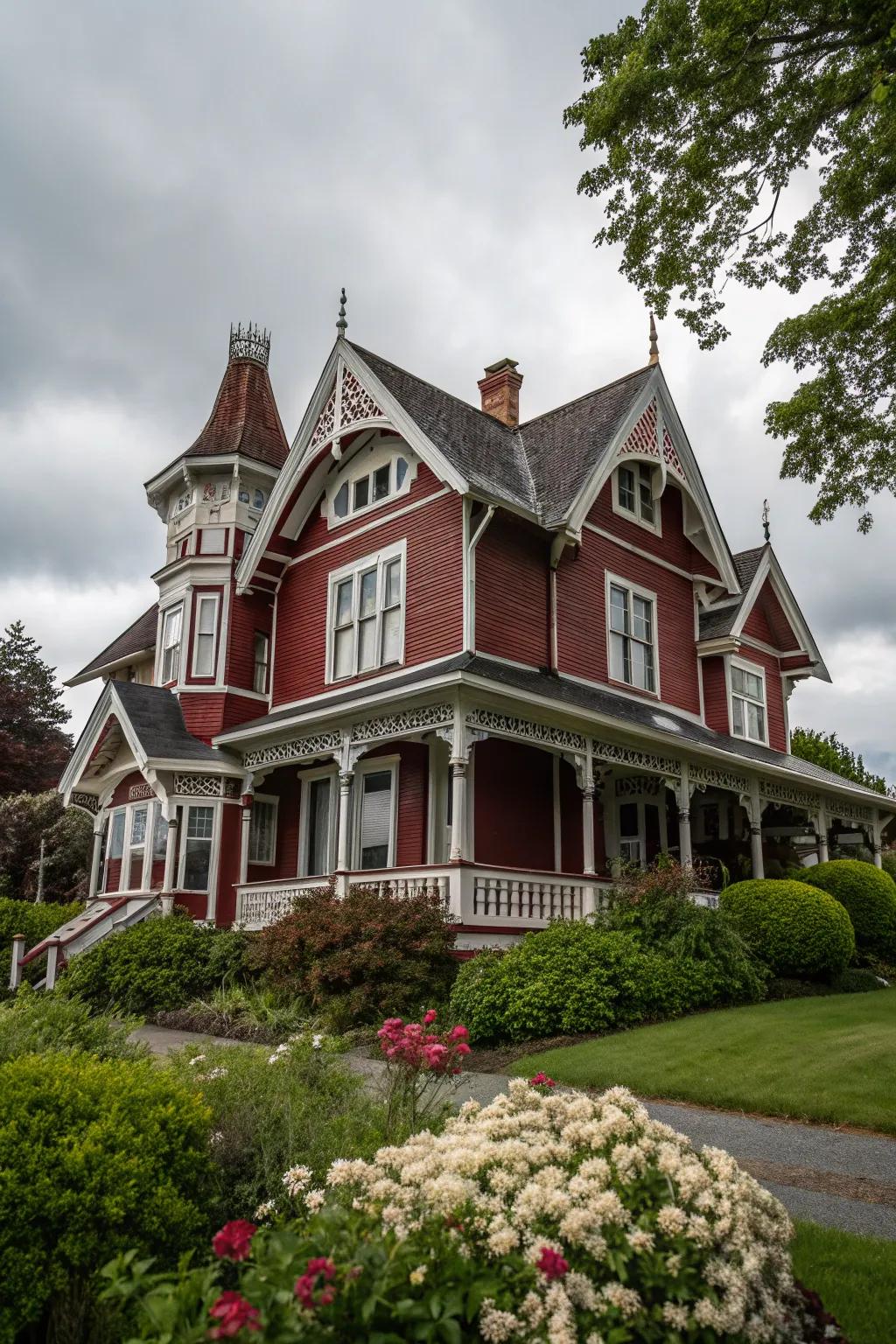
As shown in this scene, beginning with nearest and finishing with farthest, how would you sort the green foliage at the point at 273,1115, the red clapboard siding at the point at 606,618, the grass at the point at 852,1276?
1. the grass at the point at 852,1276
2. the green foliage at the point at 273,1115
3. the red clapboard siding at the point at 606,618

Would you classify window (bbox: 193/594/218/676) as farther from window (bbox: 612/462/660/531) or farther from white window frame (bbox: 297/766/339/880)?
window (bbox: 612/462/660/531)

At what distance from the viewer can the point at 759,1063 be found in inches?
389

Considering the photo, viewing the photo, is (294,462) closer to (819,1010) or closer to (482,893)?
(482,893)

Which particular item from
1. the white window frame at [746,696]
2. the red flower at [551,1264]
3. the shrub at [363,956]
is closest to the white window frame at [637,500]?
the white window frame at [746,696]

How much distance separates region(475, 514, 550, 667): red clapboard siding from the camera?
682 inches

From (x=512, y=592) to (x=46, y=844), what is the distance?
1754 centimetres

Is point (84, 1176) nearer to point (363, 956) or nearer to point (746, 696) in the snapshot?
point (363, 956)

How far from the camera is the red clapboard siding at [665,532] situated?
2052 cm

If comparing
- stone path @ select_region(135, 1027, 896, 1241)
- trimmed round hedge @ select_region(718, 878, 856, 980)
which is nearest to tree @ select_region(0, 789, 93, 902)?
trimmed round hedge @ select_region(718, 878, 856, 980)

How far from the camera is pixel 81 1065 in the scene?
548 cm

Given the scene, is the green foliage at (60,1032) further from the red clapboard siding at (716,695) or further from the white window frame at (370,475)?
the red clapboard siding at (716,695)

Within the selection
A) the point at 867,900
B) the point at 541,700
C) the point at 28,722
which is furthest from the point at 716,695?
the point at 28,722

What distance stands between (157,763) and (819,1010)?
12.3 metres

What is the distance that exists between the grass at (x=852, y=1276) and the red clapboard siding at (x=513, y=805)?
11.8 m
